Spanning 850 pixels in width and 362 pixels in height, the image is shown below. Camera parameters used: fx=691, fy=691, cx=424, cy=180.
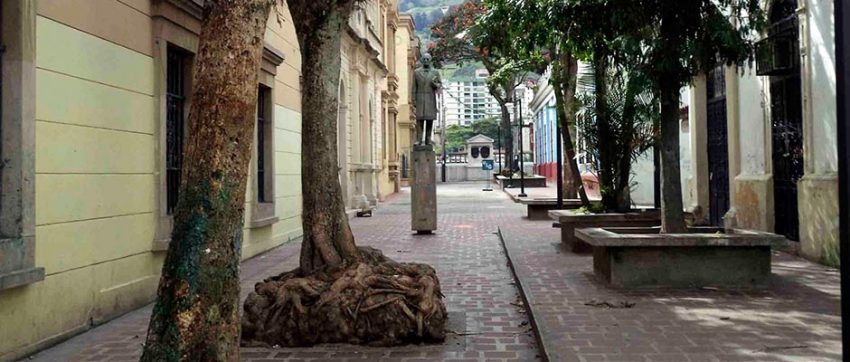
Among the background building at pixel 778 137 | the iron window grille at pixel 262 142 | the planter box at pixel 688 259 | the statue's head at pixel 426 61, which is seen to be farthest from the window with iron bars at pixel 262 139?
the background building at pixel 778 137

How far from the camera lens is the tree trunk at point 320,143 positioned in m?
5.98

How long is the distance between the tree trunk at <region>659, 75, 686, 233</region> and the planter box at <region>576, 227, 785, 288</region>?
643 millimetres

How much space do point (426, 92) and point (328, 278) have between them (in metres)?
9.28

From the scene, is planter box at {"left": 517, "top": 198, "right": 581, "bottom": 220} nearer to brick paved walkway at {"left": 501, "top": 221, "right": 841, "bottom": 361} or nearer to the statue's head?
the statue's head

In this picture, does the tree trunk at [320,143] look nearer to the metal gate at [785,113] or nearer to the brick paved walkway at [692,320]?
the brick paved walkway at [692,320]

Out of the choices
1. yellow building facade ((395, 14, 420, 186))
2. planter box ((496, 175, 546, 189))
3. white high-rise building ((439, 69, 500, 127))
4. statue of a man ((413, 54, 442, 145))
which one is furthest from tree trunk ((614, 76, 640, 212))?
white high-rise building ((439, 69, 500, 127))

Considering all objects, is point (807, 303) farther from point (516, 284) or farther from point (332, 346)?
point (332, 346)

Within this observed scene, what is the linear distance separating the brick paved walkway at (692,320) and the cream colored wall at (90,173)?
3.86 meters

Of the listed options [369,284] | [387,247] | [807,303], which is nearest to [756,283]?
[807,303]

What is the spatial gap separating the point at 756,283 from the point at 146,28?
22.1 ft

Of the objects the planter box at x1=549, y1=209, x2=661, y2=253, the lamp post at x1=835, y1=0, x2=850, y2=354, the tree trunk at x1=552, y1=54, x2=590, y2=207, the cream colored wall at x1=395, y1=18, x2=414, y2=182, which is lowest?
the planter box at x1=549, y1=209, x2=661, y2=253

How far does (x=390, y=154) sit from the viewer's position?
3148 cm

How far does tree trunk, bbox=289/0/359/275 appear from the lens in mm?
5984

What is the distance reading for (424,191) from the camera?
1365cm
